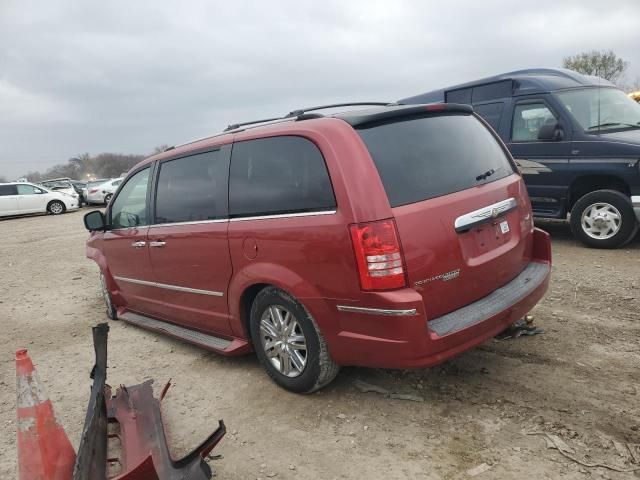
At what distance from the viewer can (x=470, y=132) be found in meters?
3.40

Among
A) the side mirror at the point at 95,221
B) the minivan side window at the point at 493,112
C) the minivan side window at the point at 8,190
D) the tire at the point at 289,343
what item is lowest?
the tire at the point at 289,343

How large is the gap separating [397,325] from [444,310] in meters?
0.35

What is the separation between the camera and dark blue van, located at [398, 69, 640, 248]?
21.2ft

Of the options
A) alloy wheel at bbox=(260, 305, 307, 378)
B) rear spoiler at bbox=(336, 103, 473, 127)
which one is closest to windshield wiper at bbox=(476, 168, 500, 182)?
rear spoiler at bbox=(336, 103, 473, 127)

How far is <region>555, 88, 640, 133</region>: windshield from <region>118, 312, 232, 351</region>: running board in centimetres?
571

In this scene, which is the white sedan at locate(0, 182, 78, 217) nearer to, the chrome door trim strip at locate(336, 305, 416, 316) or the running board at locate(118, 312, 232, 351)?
the running board at locate(118, 312, 232, 351)

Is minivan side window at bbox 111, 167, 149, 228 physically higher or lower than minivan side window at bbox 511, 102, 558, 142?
lower

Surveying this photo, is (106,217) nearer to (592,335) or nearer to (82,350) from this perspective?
(82,350)

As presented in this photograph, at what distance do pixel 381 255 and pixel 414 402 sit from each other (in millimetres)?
1094

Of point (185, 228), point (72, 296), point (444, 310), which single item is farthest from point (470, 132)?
point (72, 296)

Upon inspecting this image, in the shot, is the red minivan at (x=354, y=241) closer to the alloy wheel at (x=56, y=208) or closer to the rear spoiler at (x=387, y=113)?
the rear spoiler at (x=387, y=113)

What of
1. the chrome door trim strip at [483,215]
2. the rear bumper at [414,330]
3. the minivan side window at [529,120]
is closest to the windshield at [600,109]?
the minivan side window at [529,120]

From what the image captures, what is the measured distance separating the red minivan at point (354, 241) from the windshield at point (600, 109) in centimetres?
404

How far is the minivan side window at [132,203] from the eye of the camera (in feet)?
14.9
